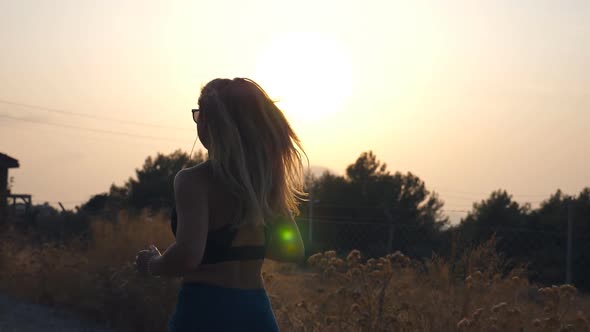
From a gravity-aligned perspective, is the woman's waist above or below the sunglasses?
below

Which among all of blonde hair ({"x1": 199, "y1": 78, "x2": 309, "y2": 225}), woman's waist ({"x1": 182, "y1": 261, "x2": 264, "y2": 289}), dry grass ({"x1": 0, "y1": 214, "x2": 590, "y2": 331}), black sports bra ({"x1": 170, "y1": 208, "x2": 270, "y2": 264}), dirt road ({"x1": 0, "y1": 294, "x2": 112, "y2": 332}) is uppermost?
blonde hair ({"x1": 199, "y1": 78, "x2": 309, "y2": 225})

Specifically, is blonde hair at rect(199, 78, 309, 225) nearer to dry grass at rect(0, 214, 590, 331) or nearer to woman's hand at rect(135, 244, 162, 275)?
woman's hand at rect(135, 244, 162, 275)

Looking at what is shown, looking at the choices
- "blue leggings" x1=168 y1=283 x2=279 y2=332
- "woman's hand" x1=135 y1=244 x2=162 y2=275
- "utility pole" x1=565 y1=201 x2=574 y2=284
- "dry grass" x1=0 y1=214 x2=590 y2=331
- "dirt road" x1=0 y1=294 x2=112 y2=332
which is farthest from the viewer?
"utility pole" x1=565 y1=201 x2=574 y2=284

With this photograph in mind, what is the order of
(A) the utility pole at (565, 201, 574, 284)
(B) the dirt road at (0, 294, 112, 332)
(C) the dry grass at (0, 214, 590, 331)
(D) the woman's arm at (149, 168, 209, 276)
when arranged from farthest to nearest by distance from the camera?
(A) the utility pole at (565, 201, 574, 284)
(B) the dirt road at (0, 294, 112, 332)
(C) the dry grass at (0, 214, 590, 331)
(D) the woman's arm at (149, 168, 209, 276)

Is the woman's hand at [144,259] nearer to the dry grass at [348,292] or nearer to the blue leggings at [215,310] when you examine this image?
the blue leggings at [215,310]

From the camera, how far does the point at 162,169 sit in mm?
44281

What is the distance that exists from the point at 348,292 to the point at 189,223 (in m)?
4.34

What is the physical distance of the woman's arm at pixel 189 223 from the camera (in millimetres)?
2574

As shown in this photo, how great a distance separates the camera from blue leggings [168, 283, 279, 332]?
2.68m

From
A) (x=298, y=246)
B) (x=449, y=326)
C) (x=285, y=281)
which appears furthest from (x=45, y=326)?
(x=298, y=246)

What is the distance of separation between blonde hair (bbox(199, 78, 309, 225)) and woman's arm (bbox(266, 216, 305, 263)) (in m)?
→ 0.05

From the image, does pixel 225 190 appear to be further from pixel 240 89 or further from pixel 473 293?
pixel 473 293

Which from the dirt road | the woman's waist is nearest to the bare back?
the woman's waist

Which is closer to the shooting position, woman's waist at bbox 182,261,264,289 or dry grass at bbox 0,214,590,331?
woman's waist at bbox 182,261,264,289
